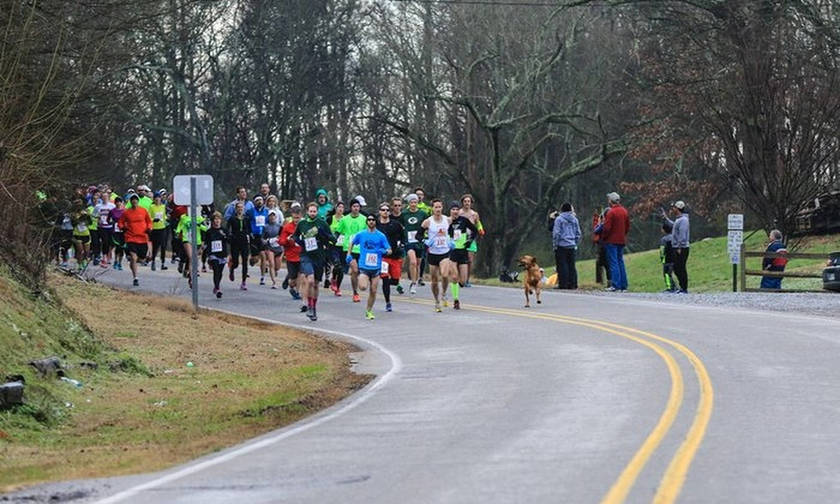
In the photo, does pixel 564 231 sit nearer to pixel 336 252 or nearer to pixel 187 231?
pixel 336 252

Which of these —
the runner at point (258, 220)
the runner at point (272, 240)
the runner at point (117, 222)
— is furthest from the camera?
the runner at point (117, 222)

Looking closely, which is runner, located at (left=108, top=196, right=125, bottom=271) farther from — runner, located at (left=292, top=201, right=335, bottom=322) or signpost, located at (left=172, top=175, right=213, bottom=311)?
runner, located at (left=292, top=201, right=335, bottom=322)

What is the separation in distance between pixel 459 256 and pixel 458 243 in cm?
24

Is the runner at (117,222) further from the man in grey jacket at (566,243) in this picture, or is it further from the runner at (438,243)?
the man in grey jacket at (566,243)

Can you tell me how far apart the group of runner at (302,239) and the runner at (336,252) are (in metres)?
0.02

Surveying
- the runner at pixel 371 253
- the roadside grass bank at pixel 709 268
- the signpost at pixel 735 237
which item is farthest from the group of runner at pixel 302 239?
the roadside grass bank at pixel 709 268

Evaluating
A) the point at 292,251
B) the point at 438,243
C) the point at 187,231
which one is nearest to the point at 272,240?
the point at 187,231

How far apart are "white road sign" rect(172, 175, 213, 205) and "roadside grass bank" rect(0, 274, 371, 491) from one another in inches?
76.7

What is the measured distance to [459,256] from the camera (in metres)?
28.8

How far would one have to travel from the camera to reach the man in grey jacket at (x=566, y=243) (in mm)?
34594

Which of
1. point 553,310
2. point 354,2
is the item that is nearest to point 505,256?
point 354,2

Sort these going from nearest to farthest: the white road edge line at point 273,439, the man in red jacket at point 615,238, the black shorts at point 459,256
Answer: the white road edge line at point 273,439, the black shorts at point 459,256, the man in red jacket at point 615,238

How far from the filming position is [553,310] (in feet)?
91.2

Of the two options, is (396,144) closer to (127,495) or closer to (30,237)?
(30,237)
